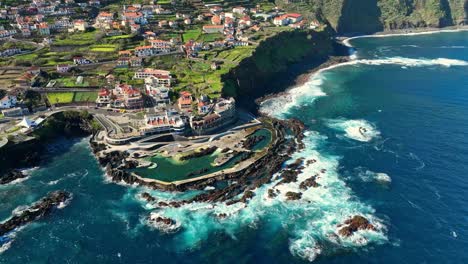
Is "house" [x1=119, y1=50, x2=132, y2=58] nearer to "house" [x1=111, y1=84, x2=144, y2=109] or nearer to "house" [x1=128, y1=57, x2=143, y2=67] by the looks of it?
"house" [x1=128, y1=57, x2=143, y2=67]

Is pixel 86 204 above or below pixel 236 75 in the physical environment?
below

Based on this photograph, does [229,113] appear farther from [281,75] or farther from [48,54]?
[48,54]

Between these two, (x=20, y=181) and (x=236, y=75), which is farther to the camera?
(x=236, y=75)

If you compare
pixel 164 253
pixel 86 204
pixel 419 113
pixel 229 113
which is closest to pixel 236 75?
pixel 229 113

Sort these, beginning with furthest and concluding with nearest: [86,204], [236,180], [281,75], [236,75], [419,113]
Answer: [281,75] < [236,75] < [419,113] < [236,180] < [86,204]

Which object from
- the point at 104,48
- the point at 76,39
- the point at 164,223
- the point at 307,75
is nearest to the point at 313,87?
the point at 307,75

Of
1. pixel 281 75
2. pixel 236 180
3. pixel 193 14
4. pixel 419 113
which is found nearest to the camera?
pixel 236 180

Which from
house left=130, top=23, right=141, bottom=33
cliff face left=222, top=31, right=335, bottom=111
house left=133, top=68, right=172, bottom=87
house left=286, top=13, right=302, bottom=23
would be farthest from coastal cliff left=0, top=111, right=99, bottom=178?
house left=286, top=13, right=302, bottom=23
